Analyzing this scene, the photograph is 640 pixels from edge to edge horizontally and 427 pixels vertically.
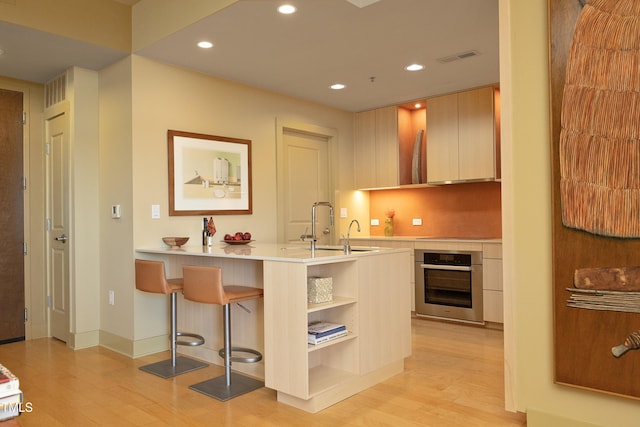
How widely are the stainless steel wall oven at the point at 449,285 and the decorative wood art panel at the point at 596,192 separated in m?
2.50

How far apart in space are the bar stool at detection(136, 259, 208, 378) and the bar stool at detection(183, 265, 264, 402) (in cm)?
34

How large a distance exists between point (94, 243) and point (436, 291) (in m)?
3.43

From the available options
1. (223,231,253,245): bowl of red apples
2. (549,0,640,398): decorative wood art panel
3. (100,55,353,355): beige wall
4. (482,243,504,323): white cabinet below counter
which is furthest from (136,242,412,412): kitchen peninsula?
(482,243,504,323): white cabinet below counter

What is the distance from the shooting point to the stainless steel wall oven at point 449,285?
482cm

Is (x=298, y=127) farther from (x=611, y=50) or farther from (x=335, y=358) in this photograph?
(x=611, y=50)

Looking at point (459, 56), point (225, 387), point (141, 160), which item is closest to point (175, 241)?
point (141, 160)

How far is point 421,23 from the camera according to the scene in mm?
3373

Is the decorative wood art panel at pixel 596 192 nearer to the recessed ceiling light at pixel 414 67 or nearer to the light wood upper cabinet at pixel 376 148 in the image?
the recessed ceiling light at pixel 414 67

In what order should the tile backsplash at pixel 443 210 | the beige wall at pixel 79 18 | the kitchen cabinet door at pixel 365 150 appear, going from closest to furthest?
the beige wall at pixel 79 18, the tile backsplash at pixel 443 210, the kitchen cabinet door at pixel 365 150

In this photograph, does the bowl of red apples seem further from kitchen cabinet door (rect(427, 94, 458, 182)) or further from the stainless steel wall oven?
kitchen cabinet door (rect(427, 94, 458, 182))

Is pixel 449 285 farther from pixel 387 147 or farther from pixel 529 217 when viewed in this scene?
pixel 529 217

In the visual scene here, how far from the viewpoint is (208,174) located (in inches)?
174

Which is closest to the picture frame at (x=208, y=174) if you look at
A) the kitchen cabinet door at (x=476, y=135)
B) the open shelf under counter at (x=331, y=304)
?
the open shelf under counter at (x=331, y=304)

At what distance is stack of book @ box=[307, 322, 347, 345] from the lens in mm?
2842
